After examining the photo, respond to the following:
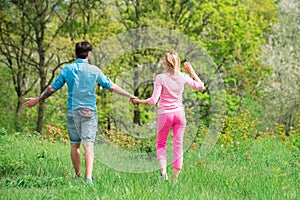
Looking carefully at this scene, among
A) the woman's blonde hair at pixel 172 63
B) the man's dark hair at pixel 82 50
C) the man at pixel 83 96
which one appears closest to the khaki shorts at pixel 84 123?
the man at pixel 83 96

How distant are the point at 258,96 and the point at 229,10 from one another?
3.38 m

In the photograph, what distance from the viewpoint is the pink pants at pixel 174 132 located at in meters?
Answer: 5.56

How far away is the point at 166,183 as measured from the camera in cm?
530

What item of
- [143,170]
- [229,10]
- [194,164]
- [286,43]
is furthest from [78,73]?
[286,43]

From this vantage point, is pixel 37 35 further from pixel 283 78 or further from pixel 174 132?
pixel 174 132

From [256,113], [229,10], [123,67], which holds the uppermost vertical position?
[229,10]

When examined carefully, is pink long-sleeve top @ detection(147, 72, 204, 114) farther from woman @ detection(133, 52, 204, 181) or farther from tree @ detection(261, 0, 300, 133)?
tree @ detection(261, 0, 300, 133)

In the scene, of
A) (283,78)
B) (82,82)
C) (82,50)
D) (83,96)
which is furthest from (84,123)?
(283,78)

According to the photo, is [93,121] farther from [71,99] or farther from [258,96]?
[258,96]

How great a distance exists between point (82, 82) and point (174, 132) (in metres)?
1.17

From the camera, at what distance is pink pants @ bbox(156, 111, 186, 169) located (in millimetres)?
5559

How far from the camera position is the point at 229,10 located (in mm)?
18312

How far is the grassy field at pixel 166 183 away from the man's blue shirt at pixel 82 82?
878 millimetres

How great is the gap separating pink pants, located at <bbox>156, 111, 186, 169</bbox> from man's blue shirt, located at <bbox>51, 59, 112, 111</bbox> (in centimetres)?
76
